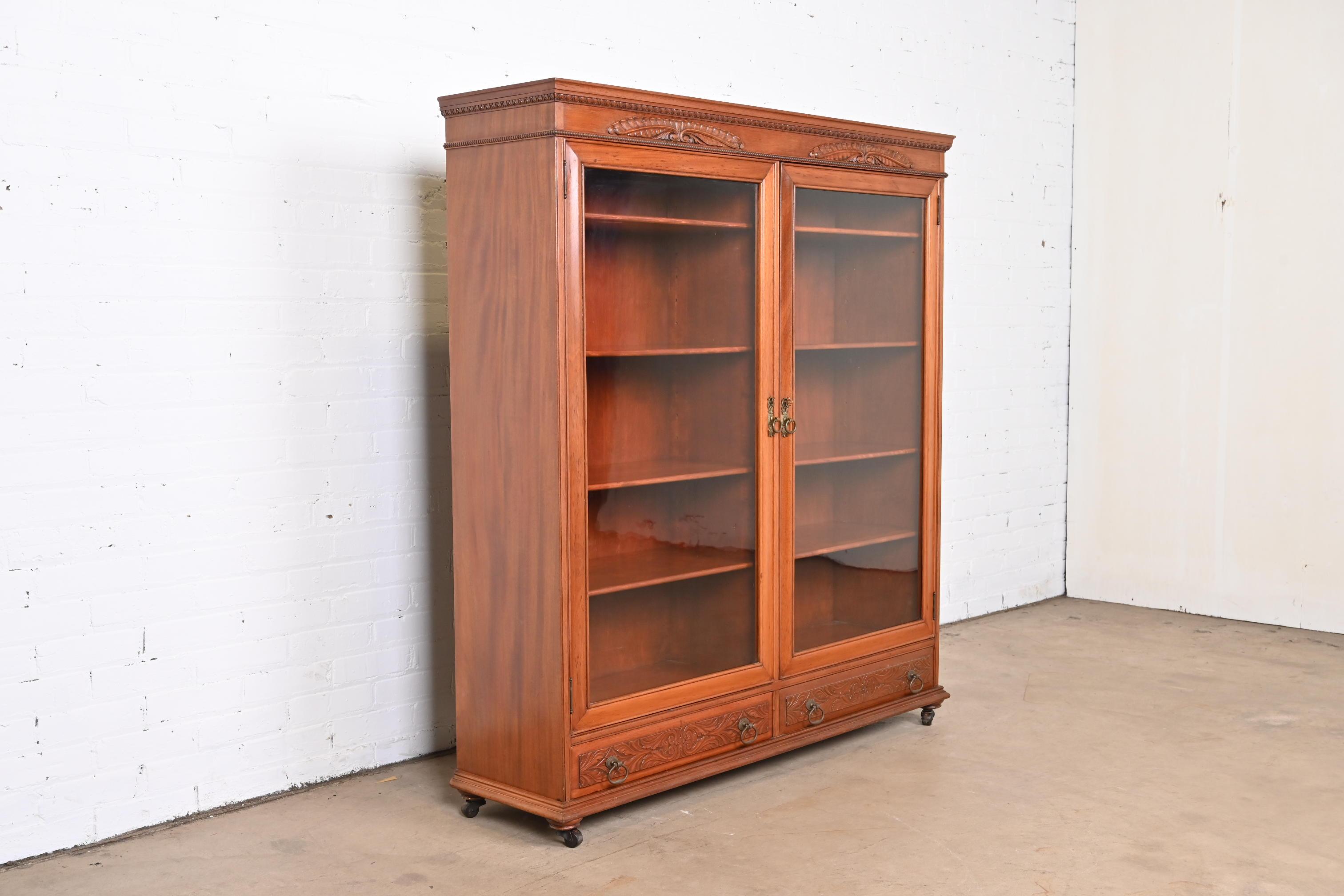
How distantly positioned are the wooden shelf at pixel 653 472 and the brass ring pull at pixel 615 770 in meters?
0.70

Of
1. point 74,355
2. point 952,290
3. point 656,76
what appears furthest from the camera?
point 952,290

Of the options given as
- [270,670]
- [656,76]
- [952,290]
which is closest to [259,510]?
[270,670]

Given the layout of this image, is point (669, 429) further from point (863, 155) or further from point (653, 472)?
point (863, 155)

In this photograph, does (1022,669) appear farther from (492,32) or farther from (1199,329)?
(492,32)

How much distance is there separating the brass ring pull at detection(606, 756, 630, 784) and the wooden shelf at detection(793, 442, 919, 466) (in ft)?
3.27

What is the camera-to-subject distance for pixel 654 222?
133 inches

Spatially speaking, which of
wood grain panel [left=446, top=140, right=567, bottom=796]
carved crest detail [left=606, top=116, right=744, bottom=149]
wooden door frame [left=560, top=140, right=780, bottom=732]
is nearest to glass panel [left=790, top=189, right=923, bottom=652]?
wooden door frame [left=560, top=140, right=780, bottom=732]

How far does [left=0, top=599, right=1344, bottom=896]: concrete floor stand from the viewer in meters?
3.01

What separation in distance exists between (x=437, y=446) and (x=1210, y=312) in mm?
3663

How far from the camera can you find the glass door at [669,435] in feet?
10.8

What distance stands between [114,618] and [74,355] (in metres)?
0.66

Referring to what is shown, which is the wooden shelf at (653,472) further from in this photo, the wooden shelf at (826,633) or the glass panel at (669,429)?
the wooden shelf at (826,633)

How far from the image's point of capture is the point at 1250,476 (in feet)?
18.5

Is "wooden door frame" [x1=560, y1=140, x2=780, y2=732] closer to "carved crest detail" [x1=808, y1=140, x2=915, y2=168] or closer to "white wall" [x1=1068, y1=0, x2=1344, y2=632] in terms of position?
"carved crest detail" [x1=808, y1=140, x2=915, y2=168]
